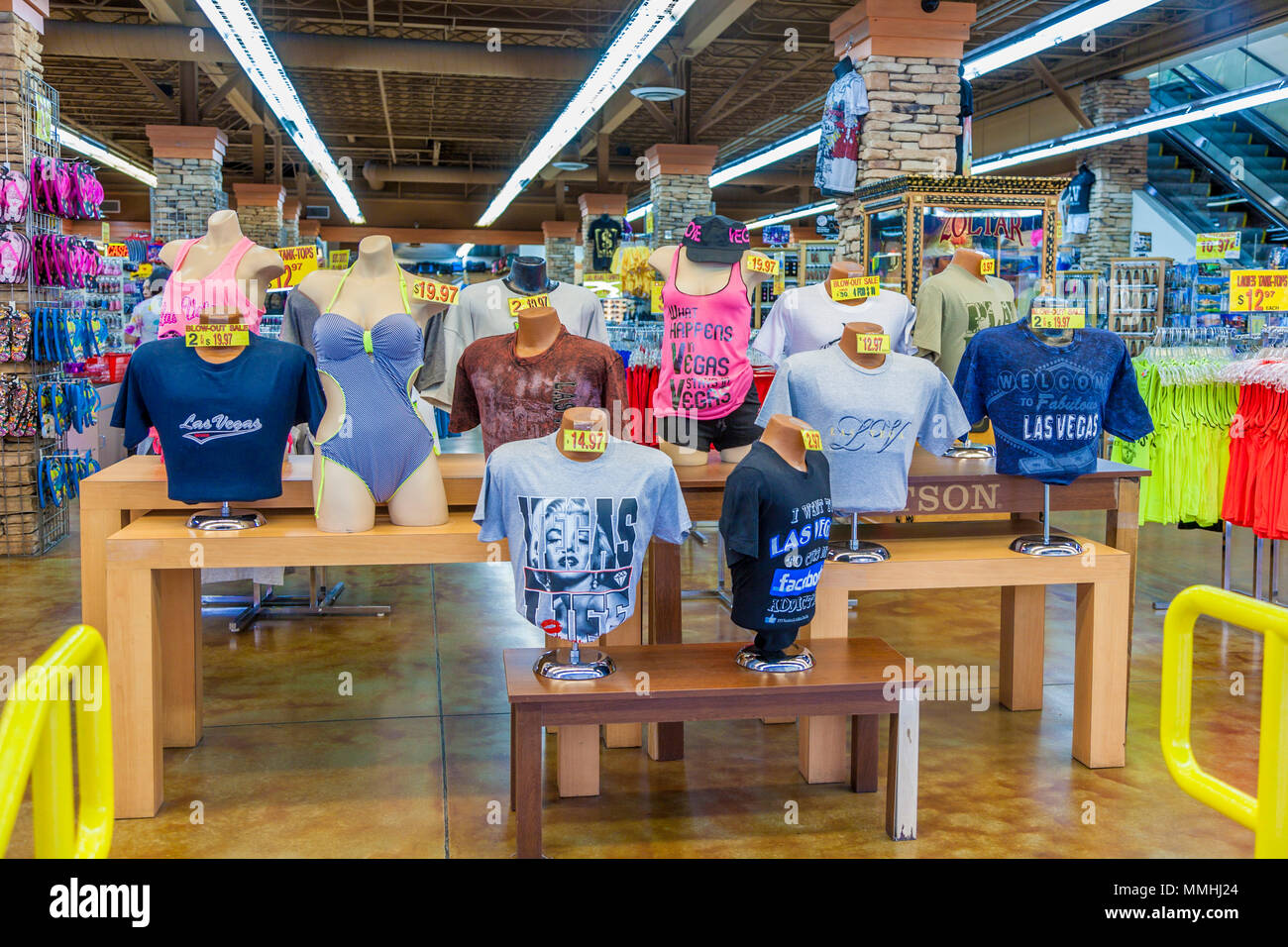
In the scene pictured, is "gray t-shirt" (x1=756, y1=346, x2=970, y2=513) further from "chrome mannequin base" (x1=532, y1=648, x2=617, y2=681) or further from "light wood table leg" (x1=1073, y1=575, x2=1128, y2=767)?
"chrome mannequin base" (x1=532, y1=648, x2=617, y2=681)

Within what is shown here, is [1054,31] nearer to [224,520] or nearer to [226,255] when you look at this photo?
[226,255]

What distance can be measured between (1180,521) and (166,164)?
35.8 ft

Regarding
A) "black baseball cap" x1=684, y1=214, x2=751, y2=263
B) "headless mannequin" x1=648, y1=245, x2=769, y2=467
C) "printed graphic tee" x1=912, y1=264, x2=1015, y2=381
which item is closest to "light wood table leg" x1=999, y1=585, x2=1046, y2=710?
"headless mannequin" x1=648, y1=245, x2=769, y2=467

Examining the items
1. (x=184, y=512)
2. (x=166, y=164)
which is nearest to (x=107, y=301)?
(x=166, y=164)

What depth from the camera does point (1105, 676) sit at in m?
3.60

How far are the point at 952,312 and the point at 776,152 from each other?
32.7 feet

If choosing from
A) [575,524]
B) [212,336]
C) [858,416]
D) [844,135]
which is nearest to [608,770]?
[575,524]

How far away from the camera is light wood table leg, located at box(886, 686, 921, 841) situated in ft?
9.87

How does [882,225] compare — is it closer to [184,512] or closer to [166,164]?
[184,512]

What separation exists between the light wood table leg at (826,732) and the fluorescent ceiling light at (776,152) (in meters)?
8.43

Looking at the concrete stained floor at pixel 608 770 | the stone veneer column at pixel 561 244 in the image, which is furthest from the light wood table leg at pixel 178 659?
the stone veneer column at pixel 561 244

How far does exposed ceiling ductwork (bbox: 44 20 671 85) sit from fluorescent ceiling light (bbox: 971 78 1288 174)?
4.60 metres

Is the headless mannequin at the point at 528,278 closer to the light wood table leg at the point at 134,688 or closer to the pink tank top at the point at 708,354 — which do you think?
the pink tank top at the point at 708,354

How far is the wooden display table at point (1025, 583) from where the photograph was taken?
138 inches
